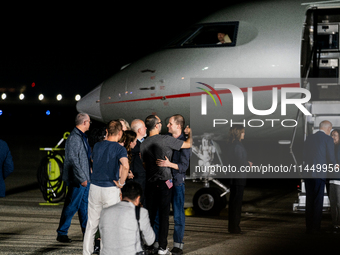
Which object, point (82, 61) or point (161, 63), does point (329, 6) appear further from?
point (82, 61)

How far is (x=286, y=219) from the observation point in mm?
7828

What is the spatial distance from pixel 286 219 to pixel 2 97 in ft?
87.7

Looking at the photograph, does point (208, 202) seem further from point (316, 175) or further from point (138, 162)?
point (138, 162)

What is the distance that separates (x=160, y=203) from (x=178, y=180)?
1.43ft

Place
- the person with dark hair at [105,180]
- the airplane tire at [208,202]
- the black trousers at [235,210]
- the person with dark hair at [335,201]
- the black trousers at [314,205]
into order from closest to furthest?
the person with dark hair at [105,180]
the black trousers at [235,210]
the black trousers at [314,205]
the person with dark hair at [335,201]
the airplane tire at [208,202]

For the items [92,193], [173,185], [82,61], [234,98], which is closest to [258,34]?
[234,98]

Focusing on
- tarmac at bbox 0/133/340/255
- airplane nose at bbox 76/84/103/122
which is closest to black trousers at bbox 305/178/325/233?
tarmac at bbox 0/133/340/255

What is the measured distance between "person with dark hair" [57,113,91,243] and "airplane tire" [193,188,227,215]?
266cm

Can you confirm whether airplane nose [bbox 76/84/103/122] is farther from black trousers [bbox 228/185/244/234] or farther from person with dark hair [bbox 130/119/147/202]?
black trousers [bbox 228/185/244/234]

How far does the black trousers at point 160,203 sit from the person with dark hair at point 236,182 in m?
1.54

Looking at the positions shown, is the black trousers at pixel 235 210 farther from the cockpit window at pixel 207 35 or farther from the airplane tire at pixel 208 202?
the cockpit window at pixel 207 35

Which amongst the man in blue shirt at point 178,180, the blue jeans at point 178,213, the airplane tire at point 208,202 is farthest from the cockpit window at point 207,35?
the blue jeans at point 178,213

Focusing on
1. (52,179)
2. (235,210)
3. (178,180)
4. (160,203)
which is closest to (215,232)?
(235,210)

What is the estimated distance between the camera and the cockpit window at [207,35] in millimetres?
8969
